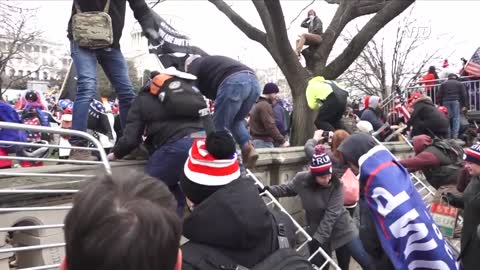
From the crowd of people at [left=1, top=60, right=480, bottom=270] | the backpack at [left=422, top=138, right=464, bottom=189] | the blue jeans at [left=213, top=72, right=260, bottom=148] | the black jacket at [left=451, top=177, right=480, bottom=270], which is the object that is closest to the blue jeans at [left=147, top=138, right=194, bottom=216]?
the crowd of people at [left=1, top=60, right=480, bottom=270]

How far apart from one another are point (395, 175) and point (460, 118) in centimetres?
1079

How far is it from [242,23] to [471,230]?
937 centimetres

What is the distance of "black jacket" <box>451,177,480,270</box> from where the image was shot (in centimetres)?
379

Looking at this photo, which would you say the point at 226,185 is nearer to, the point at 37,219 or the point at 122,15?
the point at 37,219

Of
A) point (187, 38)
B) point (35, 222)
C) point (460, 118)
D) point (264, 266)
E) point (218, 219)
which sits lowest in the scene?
point (460, 118)

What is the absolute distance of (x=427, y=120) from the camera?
7.23 m

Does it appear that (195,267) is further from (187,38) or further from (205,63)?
(187,38)

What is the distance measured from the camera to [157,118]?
12.4ft

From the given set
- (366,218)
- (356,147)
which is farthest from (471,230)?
(356,147)

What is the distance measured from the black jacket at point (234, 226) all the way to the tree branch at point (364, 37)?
885cm

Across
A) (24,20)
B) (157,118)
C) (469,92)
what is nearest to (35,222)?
(157,118)

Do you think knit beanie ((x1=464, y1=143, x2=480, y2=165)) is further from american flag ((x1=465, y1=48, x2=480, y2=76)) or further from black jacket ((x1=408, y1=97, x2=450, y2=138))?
american flag ((x1=465, y1=48, x2=480, y2=76))

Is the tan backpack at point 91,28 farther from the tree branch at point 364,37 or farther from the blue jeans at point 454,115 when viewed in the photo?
the blue jeans at point 454,115

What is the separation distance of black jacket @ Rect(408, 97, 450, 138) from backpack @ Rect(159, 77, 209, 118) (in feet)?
14.5
